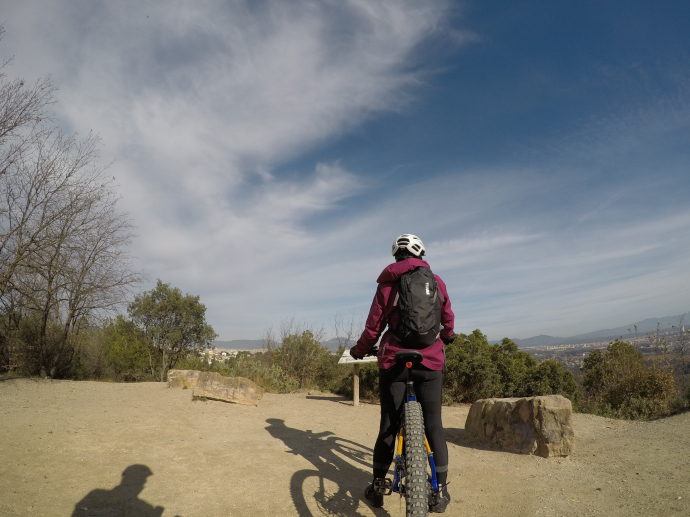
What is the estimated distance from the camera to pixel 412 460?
8.52 feet

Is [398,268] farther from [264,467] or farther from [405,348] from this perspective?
[264,467]

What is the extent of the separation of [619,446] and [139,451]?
19.6 ft

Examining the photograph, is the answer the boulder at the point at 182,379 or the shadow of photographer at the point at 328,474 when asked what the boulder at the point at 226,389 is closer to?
the boulder at the point at 182,379

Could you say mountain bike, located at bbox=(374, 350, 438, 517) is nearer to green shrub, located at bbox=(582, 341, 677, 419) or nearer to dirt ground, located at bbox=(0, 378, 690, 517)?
dirt ground, located at bbox=(0, 378, 690, 517)

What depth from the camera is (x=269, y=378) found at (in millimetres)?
11586

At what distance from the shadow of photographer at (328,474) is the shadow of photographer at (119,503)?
1.22 m

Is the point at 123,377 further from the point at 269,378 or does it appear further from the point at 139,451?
the point at 139,451

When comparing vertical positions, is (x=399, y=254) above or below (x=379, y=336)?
above

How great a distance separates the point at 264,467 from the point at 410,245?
288 centimetres

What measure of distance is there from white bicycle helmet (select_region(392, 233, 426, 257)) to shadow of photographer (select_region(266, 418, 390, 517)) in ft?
7.10

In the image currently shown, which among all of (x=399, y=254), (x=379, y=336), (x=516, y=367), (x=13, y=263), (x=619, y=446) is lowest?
(x=619, y=446)

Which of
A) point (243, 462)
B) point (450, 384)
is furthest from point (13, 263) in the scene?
point (450, 384)

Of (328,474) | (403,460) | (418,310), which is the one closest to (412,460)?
(403,460)

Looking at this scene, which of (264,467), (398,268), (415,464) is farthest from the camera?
(264,467)
